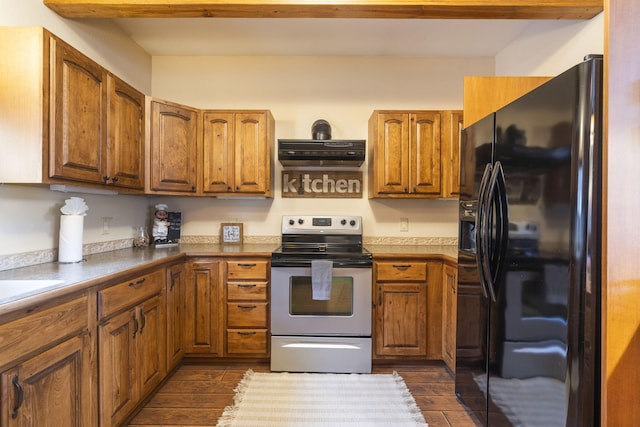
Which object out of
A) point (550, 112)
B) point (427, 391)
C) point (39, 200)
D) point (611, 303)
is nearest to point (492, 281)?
point (611, 303)

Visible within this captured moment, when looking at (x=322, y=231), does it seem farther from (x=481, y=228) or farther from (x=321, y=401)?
(x=481, y=228)

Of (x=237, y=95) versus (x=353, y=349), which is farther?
(x=237, y=95)

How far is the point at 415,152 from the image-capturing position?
2.57 meters

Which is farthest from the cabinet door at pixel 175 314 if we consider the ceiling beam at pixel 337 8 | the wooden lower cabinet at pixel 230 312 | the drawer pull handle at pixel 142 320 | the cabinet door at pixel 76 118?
the ceiling beam at pixel 337 8

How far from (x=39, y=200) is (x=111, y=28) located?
1501 mm

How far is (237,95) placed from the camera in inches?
115

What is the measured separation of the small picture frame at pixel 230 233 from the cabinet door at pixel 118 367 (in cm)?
120

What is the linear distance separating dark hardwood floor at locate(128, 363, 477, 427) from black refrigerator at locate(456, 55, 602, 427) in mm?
287

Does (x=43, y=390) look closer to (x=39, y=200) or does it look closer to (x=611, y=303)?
(x=39, y=200)

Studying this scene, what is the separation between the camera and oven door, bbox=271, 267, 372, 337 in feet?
7.45

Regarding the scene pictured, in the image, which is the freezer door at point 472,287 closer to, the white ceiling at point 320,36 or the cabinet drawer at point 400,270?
the cabinet drawer at point 400,270

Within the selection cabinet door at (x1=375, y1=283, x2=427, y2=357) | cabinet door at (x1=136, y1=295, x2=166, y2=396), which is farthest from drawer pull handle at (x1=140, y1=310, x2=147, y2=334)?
cabinet door at (x1=375, y1=283, x2=427, y2=357)

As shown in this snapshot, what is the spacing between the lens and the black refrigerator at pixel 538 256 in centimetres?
101

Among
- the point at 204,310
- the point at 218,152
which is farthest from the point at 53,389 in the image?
the point at 218,152
